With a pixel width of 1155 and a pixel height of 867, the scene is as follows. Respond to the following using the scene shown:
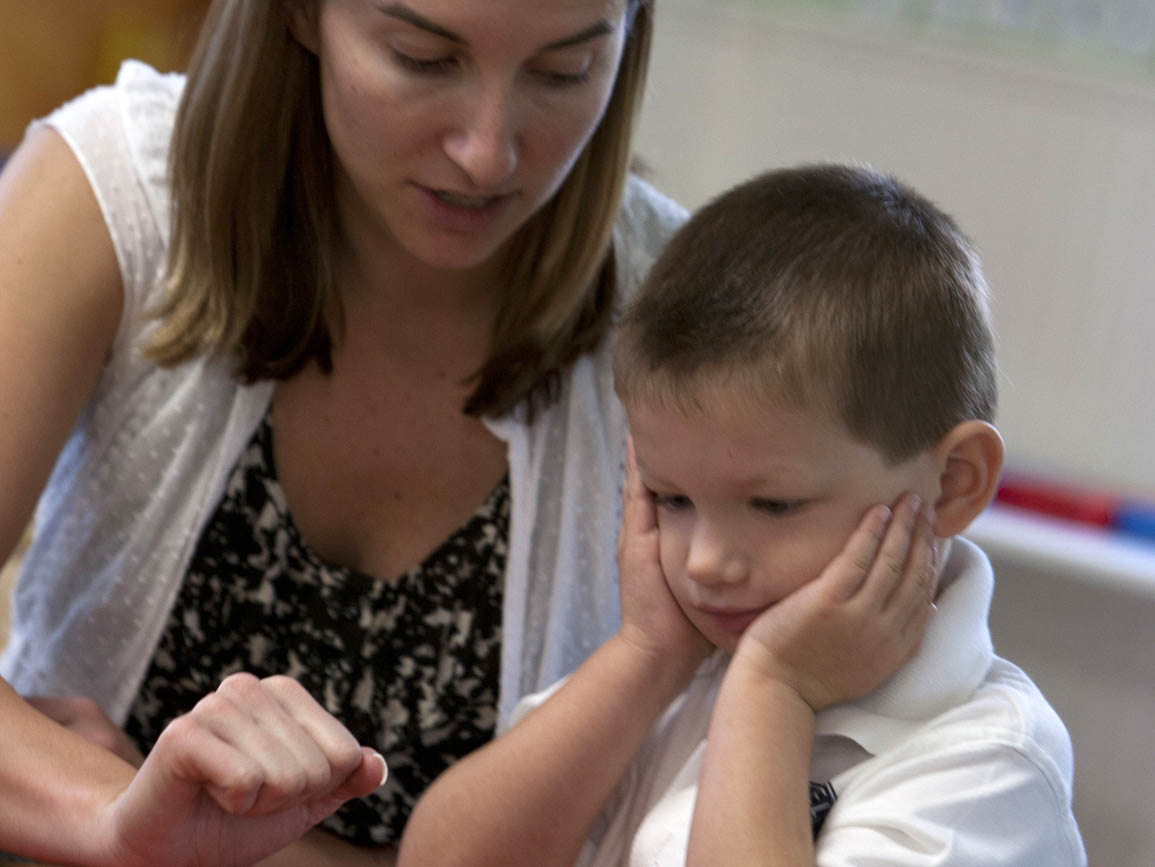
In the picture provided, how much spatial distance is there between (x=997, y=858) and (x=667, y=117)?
1.36 m

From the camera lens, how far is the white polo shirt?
81 cm

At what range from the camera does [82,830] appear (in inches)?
35.7

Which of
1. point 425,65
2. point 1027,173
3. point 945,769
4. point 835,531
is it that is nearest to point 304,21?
point 425,65

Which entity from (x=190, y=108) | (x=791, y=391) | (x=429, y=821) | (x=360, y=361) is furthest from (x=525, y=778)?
A: (x=190, y=108)

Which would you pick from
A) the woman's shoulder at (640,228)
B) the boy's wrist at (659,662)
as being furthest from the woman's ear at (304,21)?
the boy's wrist at (659,662)

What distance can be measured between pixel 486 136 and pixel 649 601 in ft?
1.12

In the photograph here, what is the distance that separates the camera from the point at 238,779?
0.76 metres

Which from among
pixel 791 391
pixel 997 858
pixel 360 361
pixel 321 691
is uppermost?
pixel 791 391

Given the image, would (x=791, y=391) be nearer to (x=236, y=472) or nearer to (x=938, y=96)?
(x=236, y=472)

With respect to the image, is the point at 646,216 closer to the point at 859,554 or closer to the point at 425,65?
the point at 425,65

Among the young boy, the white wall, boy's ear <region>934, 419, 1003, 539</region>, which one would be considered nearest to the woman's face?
the young boy

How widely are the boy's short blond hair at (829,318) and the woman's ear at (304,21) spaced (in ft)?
1.26

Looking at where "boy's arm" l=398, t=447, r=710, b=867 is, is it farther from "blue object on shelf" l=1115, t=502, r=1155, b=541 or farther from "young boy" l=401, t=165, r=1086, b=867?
"blue object on shelf" l=1115, t=502, r=1155, b=541

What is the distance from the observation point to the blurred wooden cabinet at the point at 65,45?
2062 mm
